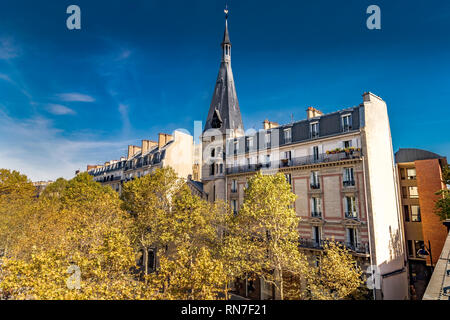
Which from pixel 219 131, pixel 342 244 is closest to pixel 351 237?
pixel 342 244

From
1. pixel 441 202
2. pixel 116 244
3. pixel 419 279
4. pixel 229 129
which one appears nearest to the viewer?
pixel 116 244

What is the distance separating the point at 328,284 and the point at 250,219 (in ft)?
22.9

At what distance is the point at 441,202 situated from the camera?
77.6ft

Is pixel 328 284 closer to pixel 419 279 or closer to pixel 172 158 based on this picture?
pixel 419 279

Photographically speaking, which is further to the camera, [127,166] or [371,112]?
[127,166]

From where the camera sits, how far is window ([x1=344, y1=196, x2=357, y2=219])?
73.6 feet

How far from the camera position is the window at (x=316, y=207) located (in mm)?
24375

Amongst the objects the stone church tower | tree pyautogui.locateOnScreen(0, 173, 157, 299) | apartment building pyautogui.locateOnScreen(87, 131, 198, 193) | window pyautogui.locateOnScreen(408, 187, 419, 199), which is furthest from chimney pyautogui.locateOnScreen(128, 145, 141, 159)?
window pyautogui.locateOnScreen(408, 187, 419, 199)

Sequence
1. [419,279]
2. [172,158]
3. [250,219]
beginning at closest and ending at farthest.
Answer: [250,219], [419,279], [172,158]

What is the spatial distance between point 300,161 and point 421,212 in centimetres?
1782

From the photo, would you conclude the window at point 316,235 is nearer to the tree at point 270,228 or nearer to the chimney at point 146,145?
the tree at point 270,228

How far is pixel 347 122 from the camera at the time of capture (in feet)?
80.8

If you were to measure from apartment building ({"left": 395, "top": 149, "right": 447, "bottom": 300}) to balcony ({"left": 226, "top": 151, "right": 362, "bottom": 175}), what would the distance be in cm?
1572
